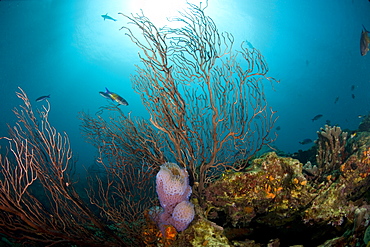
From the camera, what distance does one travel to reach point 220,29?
154 ft

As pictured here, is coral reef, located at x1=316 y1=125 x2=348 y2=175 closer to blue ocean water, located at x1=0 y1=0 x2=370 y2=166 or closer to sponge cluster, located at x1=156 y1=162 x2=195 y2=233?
sponge cluster, located at x1=156 y1=162 x2=195 y2=233

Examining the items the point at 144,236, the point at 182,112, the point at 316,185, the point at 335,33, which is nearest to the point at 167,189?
the point at 144,236

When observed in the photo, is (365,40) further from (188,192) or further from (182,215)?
(182,215)

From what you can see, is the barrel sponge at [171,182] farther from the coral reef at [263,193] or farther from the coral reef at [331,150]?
the coral reef at [331,150]

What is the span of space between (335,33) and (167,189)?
5976 centimetres

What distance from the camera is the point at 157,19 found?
41.9 meters

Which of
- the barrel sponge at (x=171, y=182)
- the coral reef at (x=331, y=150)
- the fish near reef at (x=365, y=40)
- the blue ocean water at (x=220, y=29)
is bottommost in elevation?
the barrel sponge at (x=171, y=182)

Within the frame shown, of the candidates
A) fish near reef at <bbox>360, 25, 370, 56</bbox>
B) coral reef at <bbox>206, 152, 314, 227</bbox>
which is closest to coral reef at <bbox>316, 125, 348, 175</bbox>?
coral reef at <bbox>206, 152, 314, 227</bbox>

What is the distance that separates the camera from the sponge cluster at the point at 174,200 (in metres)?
2.91

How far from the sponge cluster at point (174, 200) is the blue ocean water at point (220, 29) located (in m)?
17.2

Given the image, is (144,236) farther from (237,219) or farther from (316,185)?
(316,185)

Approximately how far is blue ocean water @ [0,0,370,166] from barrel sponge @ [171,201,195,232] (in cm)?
1725

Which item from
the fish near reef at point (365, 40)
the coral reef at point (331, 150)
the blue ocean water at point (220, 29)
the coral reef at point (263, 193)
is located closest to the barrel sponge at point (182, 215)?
the coral reef at point (263, 193)

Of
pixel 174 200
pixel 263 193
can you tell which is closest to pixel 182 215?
pixel 174 200
